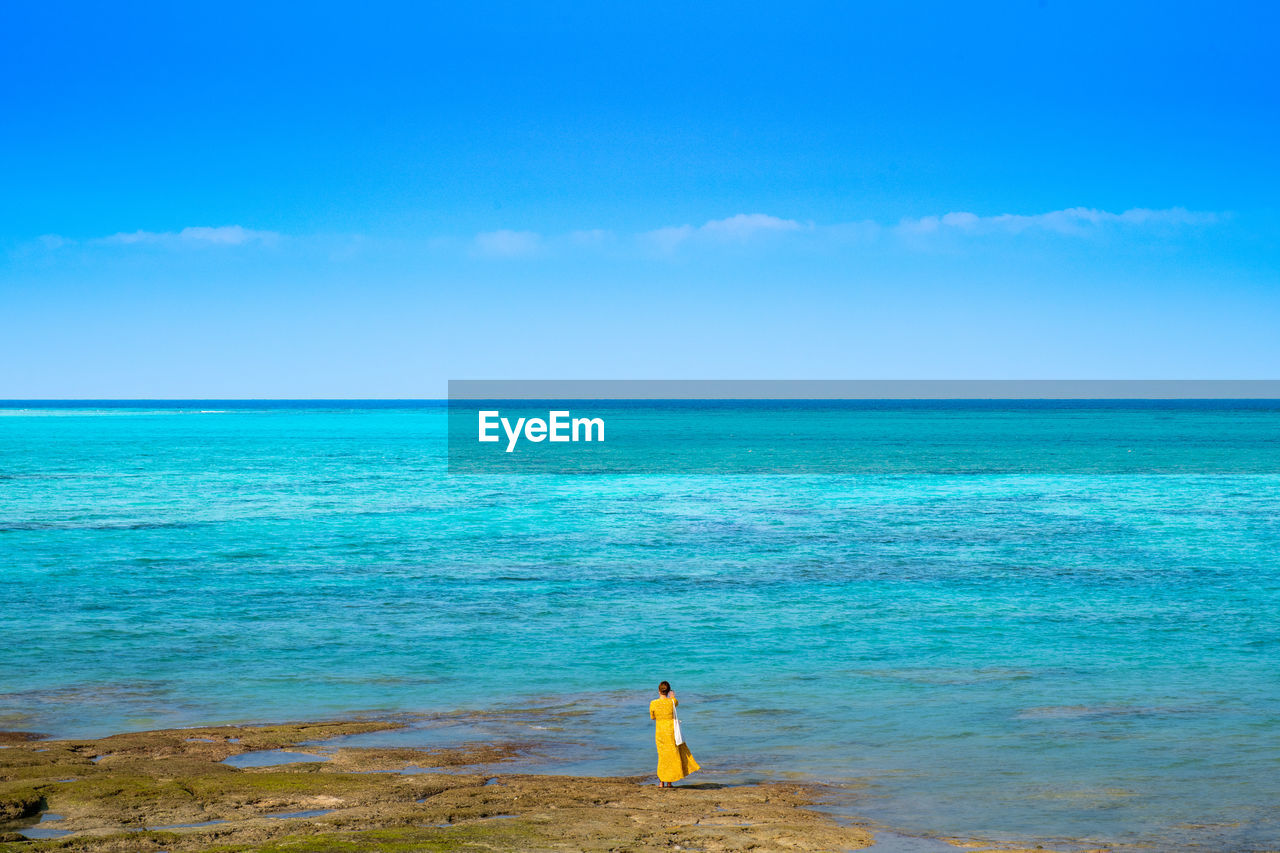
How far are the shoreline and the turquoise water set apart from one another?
1.13 metres

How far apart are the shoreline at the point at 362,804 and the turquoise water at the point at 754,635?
3.70 feet

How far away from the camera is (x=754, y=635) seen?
80.5 ft

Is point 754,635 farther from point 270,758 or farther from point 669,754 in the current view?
point 270,758

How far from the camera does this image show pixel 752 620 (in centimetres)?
2619

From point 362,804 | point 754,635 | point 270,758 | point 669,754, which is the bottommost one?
point 754,635

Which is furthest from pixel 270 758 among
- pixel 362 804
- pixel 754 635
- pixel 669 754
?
pixel 754 635

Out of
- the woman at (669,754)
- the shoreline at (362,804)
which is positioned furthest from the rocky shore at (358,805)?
the woman at (669,754)

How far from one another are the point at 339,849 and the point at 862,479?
2400 inches

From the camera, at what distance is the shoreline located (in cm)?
1156

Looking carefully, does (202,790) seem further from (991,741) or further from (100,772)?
(991,741)

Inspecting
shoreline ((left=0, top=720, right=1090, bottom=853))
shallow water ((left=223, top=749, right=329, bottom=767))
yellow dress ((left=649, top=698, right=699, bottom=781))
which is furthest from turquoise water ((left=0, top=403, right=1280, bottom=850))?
shallow water ((left=223, top=749, right=329, bottom=767))

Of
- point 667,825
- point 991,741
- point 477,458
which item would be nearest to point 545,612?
point 991,741

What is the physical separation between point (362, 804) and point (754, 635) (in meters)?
13.1

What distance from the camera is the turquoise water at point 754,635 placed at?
15.3 metres
